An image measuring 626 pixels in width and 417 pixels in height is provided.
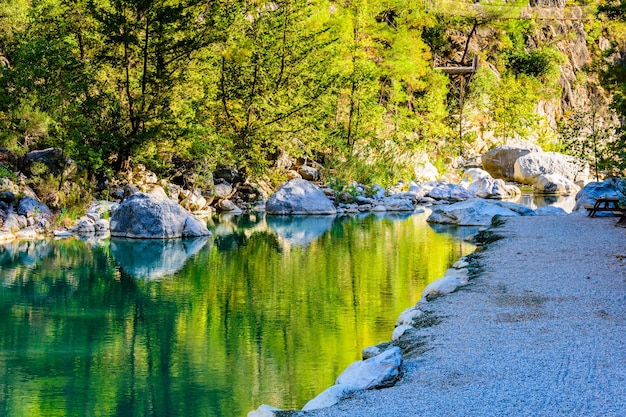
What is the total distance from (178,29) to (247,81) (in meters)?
3.36

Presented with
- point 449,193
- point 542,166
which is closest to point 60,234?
point 449,193

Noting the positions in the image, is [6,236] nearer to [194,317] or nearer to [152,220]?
[152,220]

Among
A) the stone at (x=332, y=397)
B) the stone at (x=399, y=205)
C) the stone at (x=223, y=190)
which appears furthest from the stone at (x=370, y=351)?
the stone at (x=399, y=205)

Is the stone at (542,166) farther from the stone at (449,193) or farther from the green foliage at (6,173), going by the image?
the green foliage at (6,173)

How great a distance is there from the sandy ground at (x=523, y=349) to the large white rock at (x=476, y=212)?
764 centimetres

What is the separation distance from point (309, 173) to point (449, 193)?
4.53 m

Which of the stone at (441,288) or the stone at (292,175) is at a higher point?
the stone at (292,175)

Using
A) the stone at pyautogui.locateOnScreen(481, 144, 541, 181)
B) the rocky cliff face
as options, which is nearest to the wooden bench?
the stone at pyautogui.locateOnScreen(481, 144, 541, 181)

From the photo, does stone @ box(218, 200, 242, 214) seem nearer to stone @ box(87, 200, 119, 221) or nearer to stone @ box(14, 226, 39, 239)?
stone @ box(87, 200, 119, 221)

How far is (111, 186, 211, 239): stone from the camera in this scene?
14492 mm

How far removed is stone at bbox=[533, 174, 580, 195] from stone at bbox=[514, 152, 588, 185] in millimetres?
1216

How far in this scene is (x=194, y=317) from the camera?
8.31 meters

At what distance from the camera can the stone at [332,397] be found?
487 cm

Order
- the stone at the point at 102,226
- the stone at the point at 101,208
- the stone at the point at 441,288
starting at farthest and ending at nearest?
the stone at the point at 101,208
the stone at the point at 102,226
the stone at the point at 441,288
